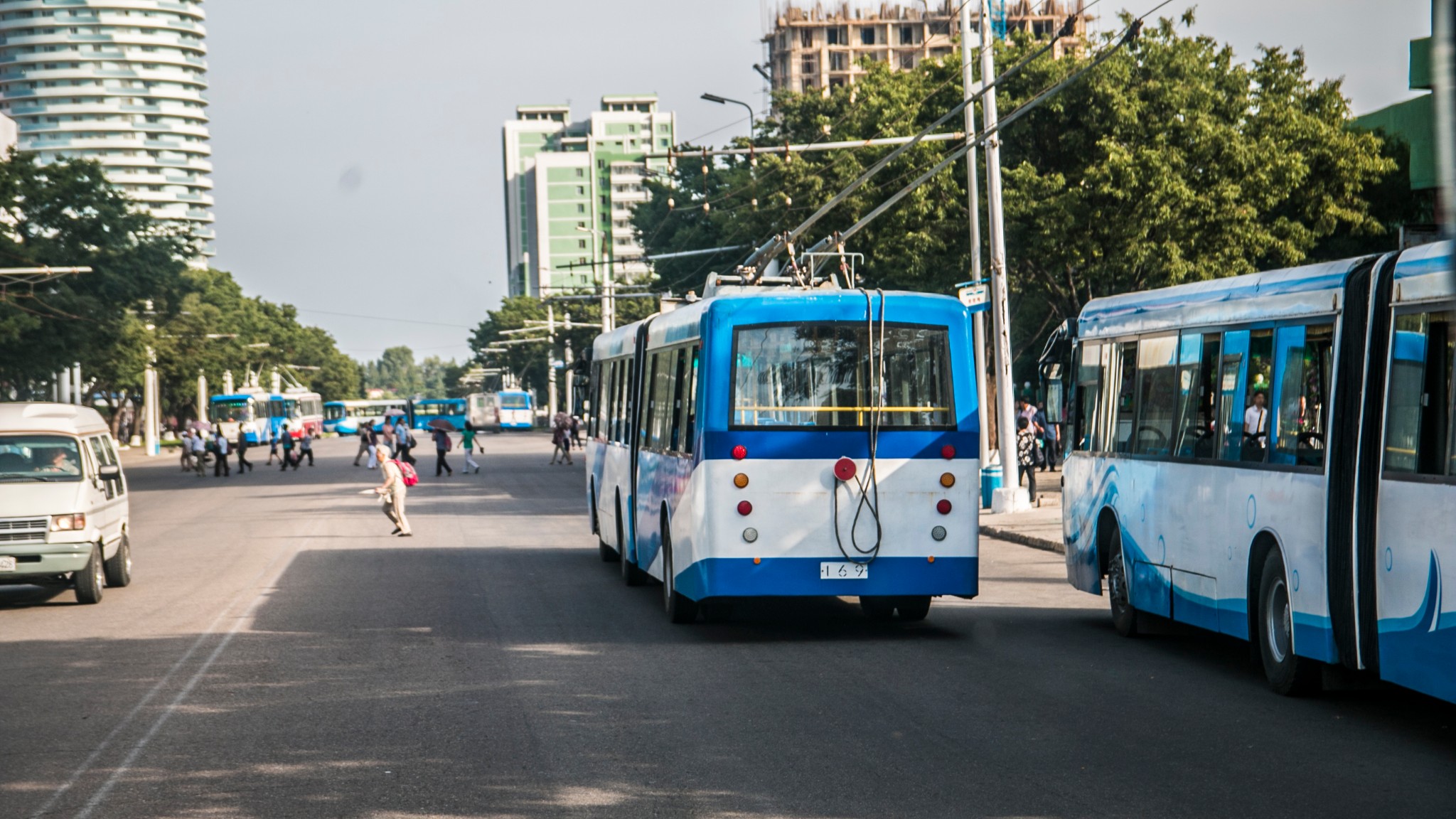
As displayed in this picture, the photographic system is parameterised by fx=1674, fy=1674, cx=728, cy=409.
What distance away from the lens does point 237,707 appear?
33.7 feet

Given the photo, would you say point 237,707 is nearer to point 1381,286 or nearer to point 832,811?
point 832,811

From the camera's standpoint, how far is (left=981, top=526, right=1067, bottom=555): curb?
21.1 metres

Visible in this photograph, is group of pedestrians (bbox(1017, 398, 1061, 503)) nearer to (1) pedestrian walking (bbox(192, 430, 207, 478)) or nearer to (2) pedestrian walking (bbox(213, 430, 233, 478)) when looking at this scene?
(2) pedestrian walking (bbox(213, 430, 233, 478))

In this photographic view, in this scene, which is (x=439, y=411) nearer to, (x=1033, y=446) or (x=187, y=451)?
(x=187, y=451)

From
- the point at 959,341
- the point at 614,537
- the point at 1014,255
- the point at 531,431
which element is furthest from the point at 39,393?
the point at 959,341

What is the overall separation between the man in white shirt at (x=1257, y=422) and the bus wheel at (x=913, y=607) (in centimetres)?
382

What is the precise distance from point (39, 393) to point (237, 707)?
82.3 metres

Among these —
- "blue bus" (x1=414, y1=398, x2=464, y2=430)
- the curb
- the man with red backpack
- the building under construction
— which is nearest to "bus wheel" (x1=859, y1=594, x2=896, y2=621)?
the curb

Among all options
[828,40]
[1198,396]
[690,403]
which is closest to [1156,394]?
[1198,396]

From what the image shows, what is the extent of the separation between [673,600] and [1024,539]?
927 cm

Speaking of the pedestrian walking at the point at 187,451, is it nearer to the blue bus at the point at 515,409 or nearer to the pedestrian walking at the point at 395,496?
the pedestrian walking at the point at 395,496

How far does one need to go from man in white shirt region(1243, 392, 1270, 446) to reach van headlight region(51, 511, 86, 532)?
36.8 feet

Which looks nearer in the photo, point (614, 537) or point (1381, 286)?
point (1381, 286)

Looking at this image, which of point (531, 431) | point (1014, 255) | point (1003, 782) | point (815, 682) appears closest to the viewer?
point (1003, 782)
